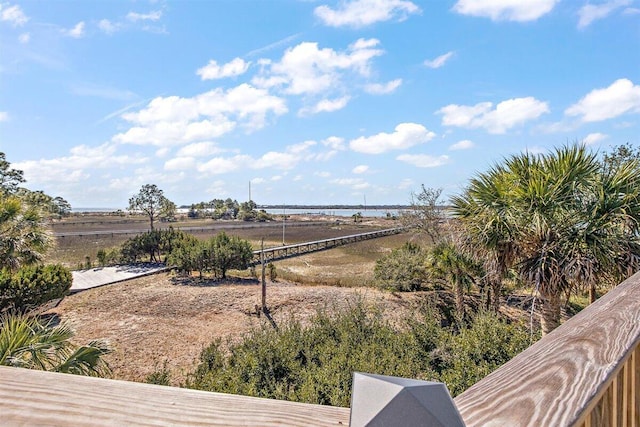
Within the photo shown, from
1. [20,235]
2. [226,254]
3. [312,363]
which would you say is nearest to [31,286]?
[20,235]

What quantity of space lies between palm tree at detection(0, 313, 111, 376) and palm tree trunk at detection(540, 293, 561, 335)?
5378 mm

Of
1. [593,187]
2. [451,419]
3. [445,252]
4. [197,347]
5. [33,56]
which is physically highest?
[33,56]

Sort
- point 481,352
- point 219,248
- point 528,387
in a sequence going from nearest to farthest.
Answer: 1. point 528,387
2. point 481,352
3. point 219,248

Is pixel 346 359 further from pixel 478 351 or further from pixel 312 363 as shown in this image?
pixel 478 351

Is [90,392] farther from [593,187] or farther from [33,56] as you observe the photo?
[593,187]

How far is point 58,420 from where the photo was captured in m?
0.45

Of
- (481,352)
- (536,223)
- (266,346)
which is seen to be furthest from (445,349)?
(266,346)

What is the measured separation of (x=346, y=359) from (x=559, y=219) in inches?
132

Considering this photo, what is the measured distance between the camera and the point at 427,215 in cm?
1399

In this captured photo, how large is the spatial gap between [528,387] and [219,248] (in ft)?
48.0

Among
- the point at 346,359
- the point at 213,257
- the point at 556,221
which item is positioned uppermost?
the point at 556,221

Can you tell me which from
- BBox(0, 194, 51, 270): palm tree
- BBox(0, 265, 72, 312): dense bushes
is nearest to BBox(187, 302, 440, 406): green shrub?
BBox(0, 194, 51, 270): palm tree

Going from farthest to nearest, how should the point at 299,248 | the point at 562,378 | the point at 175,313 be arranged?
1. the point at 299,248
2. the point at 175,313
3. the point at 562,378

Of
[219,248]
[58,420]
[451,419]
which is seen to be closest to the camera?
[451,419]
